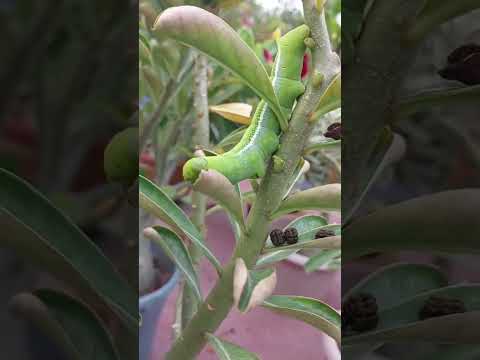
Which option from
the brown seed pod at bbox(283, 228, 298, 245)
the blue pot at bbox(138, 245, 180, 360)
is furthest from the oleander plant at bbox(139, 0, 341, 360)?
the blue pot at bbox(138, 245, 180, 360)

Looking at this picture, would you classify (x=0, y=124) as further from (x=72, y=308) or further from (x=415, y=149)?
(x=415, y=149)

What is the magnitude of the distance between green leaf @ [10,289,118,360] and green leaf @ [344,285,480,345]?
7.7 inches

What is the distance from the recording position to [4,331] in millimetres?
245

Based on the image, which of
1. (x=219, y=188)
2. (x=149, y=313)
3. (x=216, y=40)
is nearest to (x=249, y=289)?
(x=219, y=188)

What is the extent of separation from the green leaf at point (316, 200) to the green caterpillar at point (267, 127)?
0.13 ft

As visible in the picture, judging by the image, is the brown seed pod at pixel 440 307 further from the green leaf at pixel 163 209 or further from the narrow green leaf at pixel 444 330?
the green leaf at pixel 163 209

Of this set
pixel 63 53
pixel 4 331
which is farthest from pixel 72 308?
pixel 63 53

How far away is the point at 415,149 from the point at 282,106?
0.14 meters

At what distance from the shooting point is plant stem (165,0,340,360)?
0.39 metres

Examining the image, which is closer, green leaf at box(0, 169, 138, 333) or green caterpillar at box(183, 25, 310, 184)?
green leaf at box(0, 169, 138, 333)

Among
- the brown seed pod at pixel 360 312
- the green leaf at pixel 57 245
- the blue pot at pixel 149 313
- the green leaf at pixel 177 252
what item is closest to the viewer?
the green leaf at pixel 57 245

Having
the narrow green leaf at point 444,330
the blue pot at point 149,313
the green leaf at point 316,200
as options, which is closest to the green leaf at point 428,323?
the narrow green leaf at point 444,330

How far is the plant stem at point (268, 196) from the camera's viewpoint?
39 centimetres

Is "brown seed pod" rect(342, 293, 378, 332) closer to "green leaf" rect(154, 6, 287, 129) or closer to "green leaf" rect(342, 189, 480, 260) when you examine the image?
"green leaf" rect(342, 189, 480, 260)
